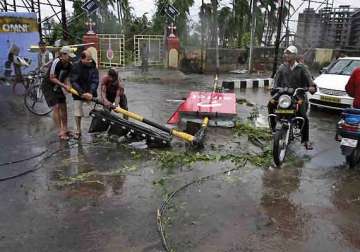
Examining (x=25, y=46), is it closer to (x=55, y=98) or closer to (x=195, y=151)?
(x=55, y=98)

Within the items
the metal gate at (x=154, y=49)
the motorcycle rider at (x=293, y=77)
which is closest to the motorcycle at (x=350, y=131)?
the motorcycle rider at (x=293, y=77)

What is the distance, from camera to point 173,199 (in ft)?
16.0

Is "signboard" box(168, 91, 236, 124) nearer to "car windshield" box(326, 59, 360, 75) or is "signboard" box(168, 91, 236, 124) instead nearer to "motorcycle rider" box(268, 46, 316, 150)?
"motorcycle rider" box(268, 46, 316, 150)

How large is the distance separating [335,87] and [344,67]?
1.43m

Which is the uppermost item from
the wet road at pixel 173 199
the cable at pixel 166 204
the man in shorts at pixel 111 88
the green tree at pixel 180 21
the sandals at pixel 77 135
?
the green tree at pixel 180 21

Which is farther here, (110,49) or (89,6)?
(110,49)

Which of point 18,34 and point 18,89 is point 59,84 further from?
point 18,34

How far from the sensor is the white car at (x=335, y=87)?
10.1 metres

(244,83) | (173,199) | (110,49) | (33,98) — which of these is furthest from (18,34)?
(173,199)

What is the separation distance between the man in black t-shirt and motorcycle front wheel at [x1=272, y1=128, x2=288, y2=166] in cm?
376

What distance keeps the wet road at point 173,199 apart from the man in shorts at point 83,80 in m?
0.67

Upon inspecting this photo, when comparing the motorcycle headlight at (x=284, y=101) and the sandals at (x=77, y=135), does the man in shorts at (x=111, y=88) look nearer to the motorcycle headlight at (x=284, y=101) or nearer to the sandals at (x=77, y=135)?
the sandals at (x=77, y=135)

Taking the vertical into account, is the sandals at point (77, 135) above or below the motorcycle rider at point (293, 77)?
below

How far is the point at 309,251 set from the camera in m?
3.78
